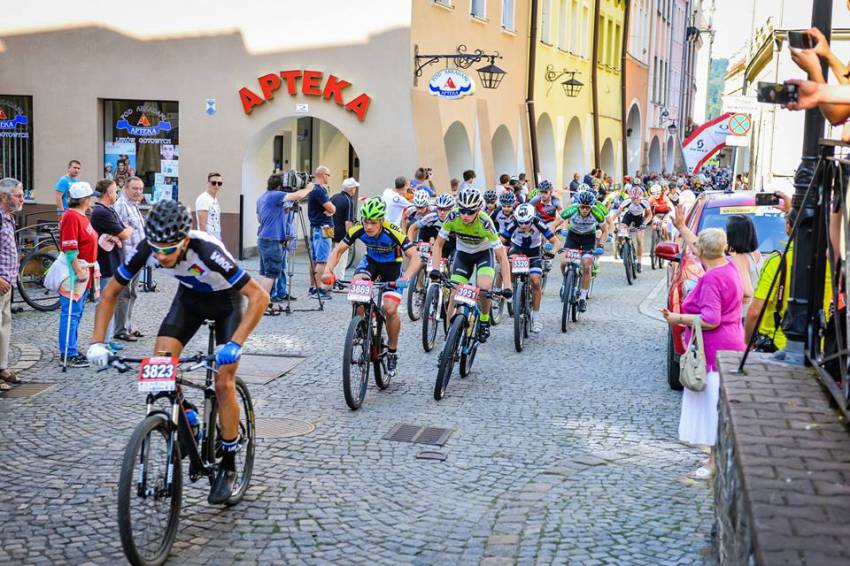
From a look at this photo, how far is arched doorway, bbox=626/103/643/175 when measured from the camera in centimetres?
5131

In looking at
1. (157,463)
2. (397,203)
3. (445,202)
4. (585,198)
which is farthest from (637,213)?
(157,463)

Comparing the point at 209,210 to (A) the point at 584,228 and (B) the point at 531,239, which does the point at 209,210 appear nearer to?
(B) the point at 531,239

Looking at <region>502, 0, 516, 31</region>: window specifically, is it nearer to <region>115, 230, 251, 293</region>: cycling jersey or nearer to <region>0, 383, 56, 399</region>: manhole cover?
<region>0, 383, 56, 399</region>: manhole cover

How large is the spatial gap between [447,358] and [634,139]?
46158 millimetres

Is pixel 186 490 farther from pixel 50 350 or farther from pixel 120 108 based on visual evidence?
pixel 120 108

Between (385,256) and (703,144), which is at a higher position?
(703,144)

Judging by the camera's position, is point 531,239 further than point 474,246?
Yes

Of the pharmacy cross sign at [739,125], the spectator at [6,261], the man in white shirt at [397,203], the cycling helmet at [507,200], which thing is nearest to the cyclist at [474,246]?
the cycling helmet at [507,200]

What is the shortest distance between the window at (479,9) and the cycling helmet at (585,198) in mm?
11028

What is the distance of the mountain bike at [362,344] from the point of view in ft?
28.4

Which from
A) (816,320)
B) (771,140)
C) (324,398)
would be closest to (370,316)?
(324,398)

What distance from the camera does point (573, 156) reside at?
1527 inches

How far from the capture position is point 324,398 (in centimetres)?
931

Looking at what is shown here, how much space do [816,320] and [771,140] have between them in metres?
22.8
